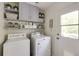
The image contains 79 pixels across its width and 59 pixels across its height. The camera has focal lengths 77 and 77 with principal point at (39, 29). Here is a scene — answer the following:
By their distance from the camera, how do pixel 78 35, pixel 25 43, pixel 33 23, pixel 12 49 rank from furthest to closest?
pixel 33 23 → pixel 25 43 → pixel 12 49 → pixel 78 35

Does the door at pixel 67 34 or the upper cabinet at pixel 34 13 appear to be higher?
the upper cabinet at pixel 34 13

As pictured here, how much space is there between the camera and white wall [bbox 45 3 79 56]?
169cm

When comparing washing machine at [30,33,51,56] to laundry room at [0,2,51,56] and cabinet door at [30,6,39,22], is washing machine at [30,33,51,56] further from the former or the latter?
cabinet door at [30,6,39,22]

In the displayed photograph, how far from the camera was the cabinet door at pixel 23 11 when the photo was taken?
2338 mm

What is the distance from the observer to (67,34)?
2.02 metres

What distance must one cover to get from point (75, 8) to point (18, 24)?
1.66 metres

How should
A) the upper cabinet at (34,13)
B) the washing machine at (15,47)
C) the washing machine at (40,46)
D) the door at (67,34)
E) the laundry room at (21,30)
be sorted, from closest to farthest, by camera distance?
the door at (67,34), the washing machine at (15,47), the laundry room at (21,30), the washing machine at (40,46), the upper cabinet at (34,13)

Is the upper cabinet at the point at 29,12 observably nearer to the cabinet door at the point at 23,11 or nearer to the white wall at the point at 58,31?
the cabinet door at the point at 23,11

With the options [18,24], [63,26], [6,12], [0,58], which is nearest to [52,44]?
[63,26]

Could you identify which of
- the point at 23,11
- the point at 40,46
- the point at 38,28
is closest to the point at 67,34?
the point at 40,46

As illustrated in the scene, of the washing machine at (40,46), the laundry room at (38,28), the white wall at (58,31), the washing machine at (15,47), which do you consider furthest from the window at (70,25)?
the washing machine at (15,47)

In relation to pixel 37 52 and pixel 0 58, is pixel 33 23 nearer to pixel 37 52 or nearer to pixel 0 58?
pixel 37 52

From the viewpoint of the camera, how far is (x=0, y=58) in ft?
2.43

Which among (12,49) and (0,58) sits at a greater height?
(0,58)
